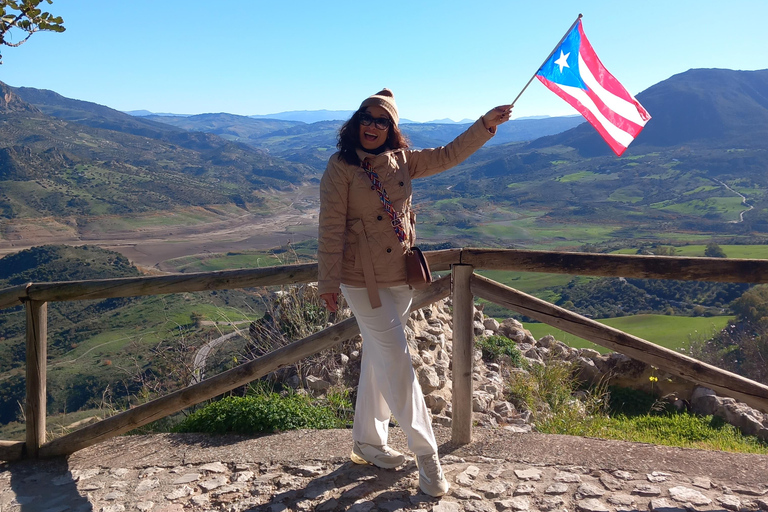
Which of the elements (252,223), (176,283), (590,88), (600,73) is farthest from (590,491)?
(252,223)

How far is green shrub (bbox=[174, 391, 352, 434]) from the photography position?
4.04 m

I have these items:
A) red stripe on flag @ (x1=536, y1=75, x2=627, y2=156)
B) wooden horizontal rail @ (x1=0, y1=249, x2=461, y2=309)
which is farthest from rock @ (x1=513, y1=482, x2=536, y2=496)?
red stripe on flag @ (x1=536, y1=75, x2=627, y2=156)

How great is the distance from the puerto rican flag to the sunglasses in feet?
4.31

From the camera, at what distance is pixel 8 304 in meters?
3.59

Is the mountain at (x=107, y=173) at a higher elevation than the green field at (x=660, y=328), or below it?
higher

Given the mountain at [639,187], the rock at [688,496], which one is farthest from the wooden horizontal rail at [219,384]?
the mountain at [639,187]

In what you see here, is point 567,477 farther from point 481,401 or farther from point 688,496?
point 481,401

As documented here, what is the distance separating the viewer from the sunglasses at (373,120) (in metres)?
2.88

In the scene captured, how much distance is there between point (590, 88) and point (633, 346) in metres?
1.64

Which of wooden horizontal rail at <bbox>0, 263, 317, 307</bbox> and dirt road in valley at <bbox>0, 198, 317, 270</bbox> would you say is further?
dirt road in valley at <bbox>0, 198, 317, 270</bbox>

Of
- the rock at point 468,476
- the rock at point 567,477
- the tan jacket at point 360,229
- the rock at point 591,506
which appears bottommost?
the rock at point 468,476

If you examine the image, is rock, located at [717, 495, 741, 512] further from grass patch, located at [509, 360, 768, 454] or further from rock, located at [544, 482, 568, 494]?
grass patch, located at [509, 360, 768, 454]

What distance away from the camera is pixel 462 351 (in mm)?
3568

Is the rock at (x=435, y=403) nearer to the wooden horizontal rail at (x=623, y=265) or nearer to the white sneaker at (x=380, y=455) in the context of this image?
the white sneaker at (x=380, y=455)
